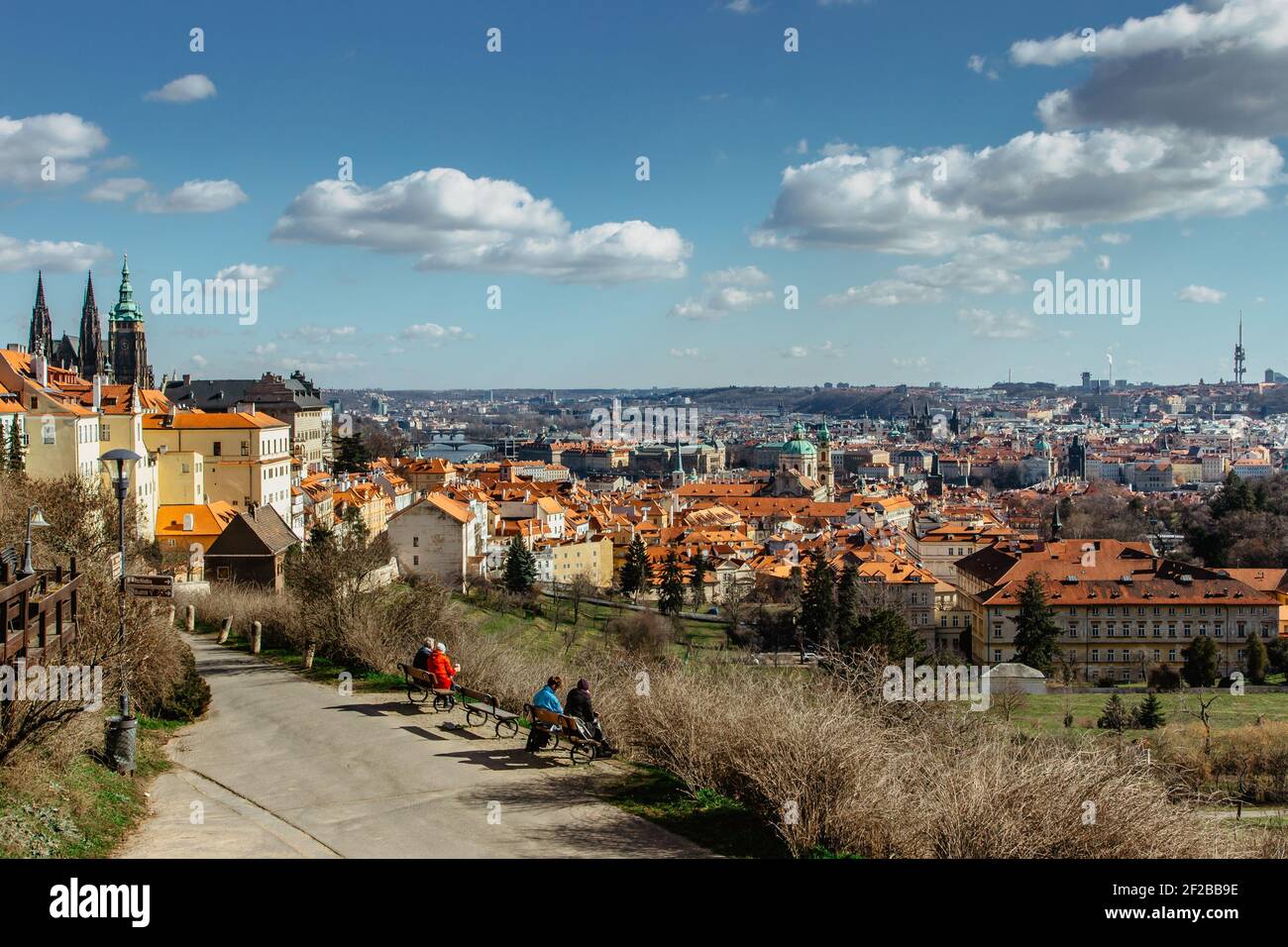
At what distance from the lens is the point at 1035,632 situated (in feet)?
160

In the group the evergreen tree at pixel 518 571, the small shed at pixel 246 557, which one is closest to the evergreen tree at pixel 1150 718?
the small shed at pixel 246 557

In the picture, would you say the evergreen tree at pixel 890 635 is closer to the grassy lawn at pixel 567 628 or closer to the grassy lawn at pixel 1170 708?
the grassy lawn at pixel 1170 708

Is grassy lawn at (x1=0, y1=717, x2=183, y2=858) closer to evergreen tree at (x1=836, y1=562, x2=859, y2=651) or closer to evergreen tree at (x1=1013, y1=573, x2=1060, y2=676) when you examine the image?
evergreen tree at (x1=836, y1=562, x2=859, y2=651)

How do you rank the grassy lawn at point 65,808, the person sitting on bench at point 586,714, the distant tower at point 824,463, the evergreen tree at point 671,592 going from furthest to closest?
the distant tower at point 824,463
the evergreen tree at point 671,592
the person sitting on bench at point 586,714
the grassy lawn at point 65,808

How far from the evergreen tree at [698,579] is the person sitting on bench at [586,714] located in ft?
170

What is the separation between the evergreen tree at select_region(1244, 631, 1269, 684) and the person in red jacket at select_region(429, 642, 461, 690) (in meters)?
43.2

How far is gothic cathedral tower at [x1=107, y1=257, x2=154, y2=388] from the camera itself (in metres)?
72.8

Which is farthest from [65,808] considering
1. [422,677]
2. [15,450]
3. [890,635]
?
[890,635]

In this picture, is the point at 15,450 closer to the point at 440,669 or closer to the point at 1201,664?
the point at 440,669

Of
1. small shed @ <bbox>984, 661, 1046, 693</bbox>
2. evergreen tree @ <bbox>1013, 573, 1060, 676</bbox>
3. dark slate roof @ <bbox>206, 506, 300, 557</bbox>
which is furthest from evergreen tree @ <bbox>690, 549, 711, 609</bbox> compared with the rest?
dark slate roof @ <bbox>206, 506, 300, 557</bbox>

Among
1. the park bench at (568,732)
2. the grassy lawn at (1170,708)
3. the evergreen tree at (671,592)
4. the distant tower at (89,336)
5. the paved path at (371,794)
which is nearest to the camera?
the paved path at (371,794)

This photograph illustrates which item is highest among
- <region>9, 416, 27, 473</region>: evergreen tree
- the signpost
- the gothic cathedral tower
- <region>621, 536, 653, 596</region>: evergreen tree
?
the gothic cathedral tower

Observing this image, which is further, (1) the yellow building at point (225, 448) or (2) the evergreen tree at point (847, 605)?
(2) the evergreen tree at point (847, 605)

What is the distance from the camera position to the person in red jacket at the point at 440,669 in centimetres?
1277
